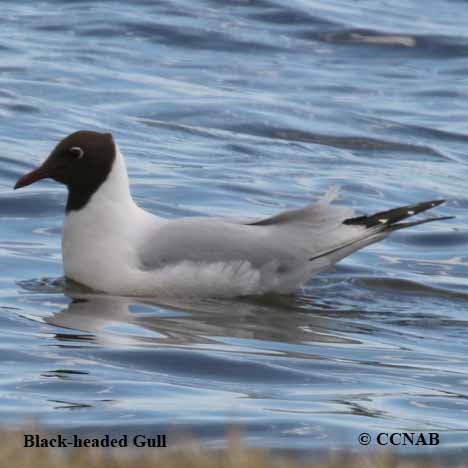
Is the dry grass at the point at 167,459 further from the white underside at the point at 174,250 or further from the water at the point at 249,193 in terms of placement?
the white underside at the point at 174,250

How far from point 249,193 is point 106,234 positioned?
11.8 ft

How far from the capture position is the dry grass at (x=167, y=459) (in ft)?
13.1

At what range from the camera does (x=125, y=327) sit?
765 cm

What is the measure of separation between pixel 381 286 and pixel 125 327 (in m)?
2.21

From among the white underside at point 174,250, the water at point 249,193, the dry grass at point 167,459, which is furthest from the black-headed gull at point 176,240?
the dry grass at point 167,459

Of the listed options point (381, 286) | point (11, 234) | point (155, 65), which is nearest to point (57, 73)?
point (155, 65)

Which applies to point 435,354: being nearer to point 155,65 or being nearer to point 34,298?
point 34,298

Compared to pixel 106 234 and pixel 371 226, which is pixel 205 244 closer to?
pixel 106 234

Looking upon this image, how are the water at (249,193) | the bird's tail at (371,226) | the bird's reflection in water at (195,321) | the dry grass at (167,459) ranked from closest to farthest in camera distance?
the dry grass at (167,459) → the water at (249,193) → the bird's reflection in water at (195,321) → the bird's tail at (371,226)

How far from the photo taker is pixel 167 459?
13.3ft

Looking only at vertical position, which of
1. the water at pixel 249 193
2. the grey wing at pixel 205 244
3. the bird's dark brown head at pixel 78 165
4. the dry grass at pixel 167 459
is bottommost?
the water at pixel 249 193

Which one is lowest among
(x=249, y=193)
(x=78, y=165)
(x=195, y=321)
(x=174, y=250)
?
(x=249, y=193)

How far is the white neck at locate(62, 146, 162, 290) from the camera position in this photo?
837cm

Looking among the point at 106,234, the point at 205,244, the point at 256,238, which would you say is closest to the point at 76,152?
the point at 106,234
